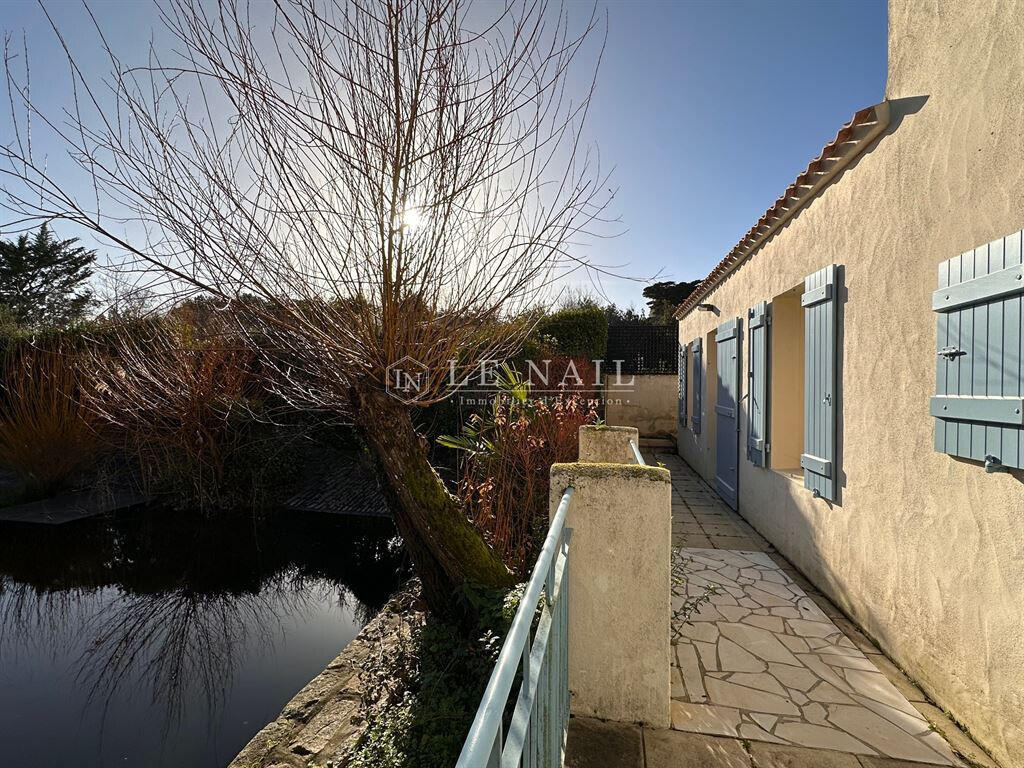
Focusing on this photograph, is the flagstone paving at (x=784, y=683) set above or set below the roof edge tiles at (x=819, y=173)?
below

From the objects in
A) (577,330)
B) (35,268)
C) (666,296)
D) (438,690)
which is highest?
(35,268)

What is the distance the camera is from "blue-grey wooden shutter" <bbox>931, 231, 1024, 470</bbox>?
191 centimetres

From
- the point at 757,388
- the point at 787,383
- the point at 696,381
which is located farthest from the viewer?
the point at 696,381

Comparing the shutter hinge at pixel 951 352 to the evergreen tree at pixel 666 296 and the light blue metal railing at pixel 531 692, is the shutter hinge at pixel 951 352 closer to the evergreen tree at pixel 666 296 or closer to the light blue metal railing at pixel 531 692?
the light blue metal railing at pixel 531 692

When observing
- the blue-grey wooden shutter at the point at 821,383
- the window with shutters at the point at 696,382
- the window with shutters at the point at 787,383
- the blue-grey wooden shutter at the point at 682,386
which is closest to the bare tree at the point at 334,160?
the blue-grey wooden shutter at the point at 821,383

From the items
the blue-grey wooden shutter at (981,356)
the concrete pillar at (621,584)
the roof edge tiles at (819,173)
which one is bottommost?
the concrete pillar at (621,584)

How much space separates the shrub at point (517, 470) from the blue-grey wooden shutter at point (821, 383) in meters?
2.05

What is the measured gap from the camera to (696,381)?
26.7 feet

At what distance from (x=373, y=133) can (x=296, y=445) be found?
795cm

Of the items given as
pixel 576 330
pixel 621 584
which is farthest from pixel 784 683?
pixel 576 330

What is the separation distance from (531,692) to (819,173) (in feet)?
13.9

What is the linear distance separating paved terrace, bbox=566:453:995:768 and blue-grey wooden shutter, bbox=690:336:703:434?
4.42 metres

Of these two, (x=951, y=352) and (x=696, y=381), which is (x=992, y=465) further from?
(x=696, y=381)

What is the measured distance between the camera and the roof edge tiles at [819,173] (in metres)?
2.90
